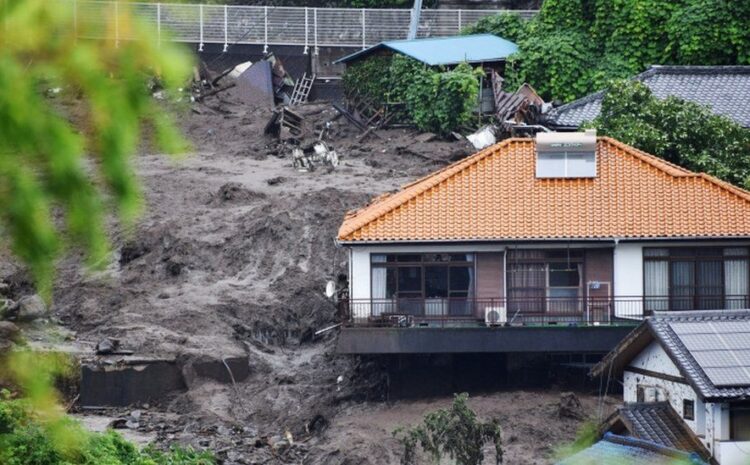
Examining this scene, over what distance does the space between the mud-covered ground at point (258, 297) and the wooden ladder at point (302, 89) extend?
2349 millimetres

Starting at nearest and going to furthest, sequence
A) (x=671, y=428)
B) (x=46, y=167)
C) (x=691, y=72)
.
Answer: (x=46, y=167) → (x=671, y=428) → (x=691, y=72)

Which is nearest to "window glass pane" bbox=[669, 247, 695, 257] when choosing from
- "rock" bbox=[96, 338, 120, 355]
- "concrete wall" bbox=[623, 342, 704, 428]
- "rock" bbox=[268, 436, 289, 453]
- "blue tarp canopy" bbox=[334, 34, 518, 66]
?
"concrete wall" bbox=[623, 342, 704, 428]

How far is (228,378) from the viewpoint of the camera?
32.7 metres

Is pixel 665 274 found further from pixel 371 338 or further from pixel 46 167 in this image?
pixel 46 167

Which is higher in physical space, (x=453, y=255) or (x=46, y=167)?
(x=46, y=167)

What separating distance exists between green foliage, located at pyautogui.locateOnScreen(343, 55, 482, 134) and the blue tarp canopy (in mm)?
293

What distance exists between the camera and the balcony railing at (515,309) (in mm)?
30391

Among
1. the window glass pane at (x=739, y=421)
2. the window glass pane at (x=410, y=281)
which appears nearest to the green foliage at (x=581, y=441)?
the window glass pane at (x=739, y=421)

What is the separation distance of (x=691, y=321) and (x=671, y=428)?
216 centimetres

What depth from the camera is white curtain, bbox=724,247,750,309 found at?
30562 mm

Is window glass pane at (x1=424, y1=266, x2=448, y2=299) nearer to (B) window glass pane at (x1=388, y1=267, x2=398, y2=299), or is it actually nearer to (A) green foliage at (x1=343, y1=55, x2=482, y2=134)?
(B) window glass pane at (x1=388, y1=267, x2=398, y2=299)

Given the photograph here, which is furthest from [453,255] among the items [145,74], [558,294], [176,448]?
[145,74]

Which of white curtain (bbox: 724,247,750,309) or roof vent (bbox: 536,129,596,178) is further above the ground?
roof vent (bbox: 536,129,596,178)

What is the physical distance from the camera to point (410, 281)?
3070 centimetres
